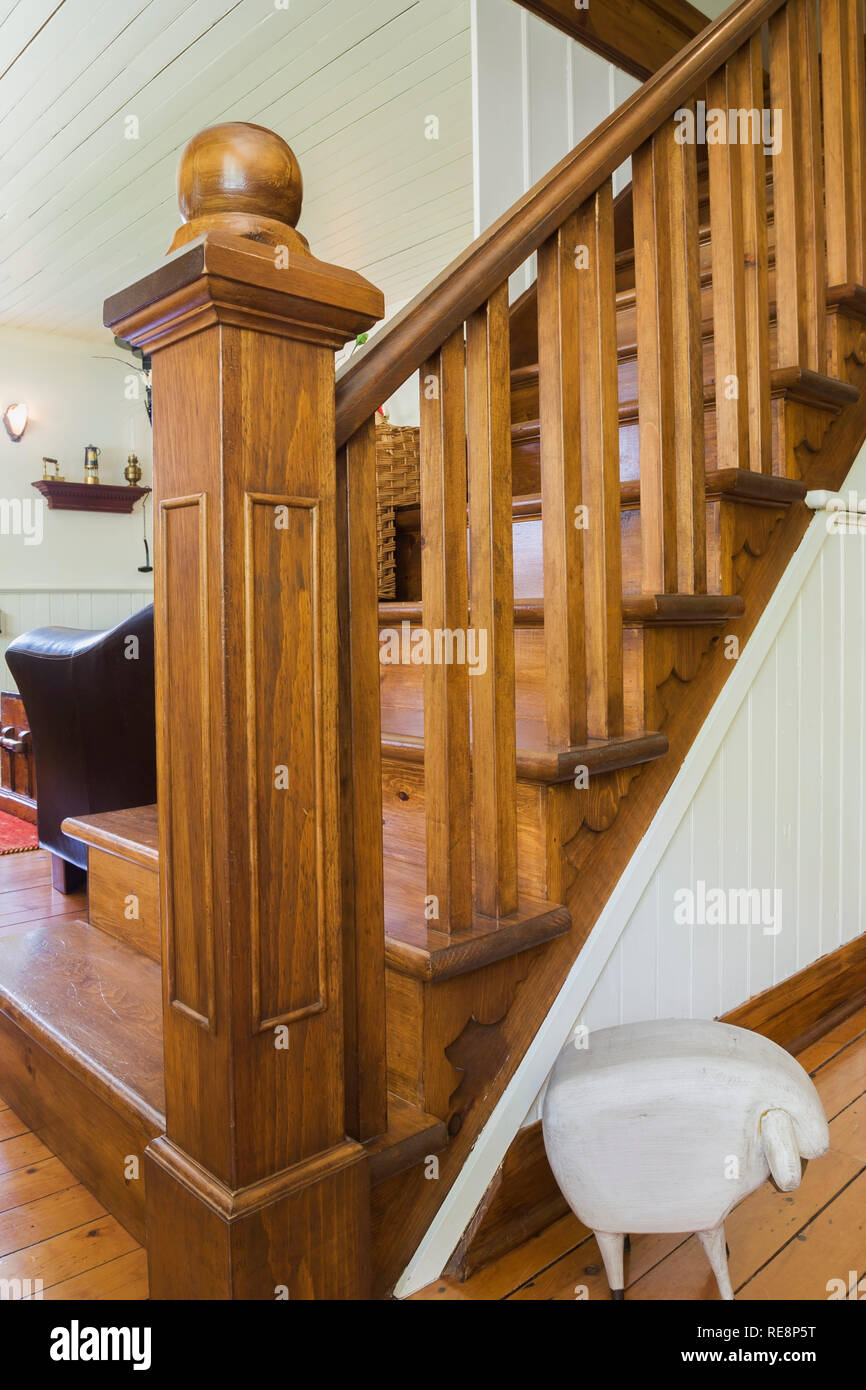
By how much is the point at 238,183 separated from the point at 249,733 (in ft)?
1.74

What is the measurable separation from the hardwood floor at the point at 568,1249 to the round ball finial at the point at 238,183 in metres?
1.19

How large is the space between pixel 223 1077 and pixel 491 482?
2.50ft

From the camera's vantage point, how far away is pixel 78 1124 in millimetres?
1315

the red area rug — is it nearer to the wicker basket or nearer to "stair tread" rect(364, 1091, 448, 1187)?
the wicker basket

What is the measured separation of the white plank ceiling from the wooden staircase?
5.71 feet

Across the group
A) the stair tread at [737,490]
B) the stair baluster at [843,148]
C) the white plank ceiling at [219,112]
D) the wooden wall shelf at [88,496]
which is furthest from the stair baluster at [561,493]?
the wooden wall shelf at [88,496]

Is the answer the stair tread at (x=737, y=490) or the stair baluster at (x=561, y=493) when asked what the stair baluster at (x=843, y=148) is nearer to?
the stair tread at (x=737, y=490)

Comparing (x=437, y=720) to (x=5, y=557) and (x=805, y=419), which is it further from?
(x=5, y=557)

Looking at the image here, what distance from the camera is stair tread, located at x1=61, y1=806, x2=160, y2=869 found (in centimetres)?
153

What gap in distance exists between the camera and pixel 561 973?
1.32 metres

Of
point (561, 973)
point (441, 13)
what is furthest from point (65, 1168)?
point (441, 13)

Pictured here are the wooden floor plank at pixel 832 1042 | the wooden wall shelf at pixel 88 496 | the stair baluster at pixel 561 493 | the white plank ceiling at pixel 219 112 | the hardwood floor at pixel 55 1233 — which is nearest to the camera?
the hardwood floor at pixel 55 1233

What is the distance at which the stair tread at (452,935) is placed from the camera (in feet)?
3.63

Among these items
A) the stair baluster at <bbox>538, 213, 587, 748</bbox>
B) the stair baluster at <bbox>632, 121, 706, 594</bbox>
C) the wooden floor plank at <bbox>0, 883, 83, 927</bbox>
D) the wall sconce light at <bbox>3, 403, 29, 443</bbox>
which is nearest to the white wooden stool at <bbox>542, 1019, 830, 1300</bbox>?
the stair baluster at <bbox>538, 213, 587, 748</bbox>
